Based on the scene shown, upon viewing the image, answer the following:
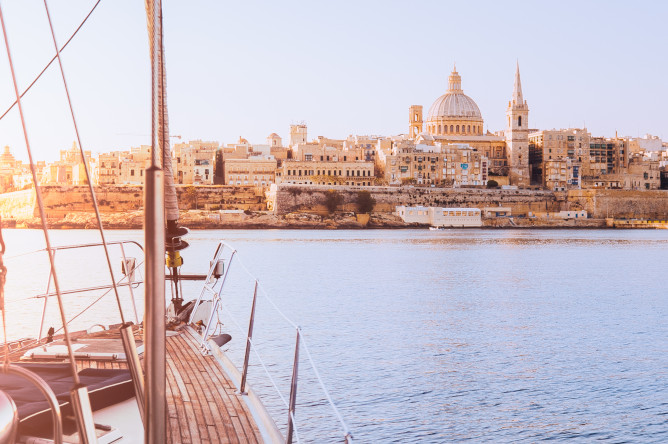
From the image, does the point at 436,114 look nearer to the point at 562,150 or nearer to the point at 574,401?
the point at 562,150

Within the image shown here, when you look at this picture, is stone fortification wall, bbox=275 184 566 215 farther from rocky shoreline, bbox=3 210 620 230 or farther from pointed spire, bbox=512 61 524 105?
pointed spire, bbox=512 61 524 105

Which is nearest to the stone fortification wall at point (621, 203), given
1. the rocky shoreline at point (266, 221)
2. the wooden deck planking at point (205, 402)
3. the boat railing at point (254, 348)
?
the rocky shoreline at point (266, 221)

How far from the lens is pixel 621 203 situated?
237ft

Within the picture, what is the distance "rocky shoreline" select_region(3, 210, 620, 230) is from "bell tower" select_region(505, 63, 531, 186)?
5.72 meters

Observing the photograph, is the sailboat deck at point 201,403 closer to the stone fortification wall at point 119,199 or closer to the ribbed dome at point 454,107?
the stone fortification wall at point 119,199

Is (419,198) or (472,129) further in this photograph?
(472,129)

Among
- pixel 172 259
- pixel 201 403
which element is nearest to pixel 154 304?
pixel 201 403

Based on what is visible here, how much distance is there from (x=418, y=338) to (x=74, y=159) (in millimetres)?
64005

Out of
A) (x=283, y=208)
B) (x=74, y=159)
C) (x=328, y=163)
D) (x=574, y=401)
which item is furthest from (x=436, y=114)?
(x=574, y=401)

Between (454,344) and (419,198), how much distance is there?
5558 cm

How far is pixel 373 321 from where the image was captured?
16.6 m

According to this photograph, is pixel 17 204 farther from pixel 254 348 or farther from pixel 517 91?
pixel 254 348

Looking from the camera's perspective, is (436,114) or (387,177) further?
(436,114)

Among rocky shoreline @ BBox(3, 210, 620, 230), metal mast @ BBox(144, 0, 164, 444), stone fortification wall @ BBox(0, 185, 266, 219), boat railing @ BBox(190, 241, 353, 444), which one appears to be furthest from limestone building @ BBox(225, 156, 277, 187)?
metal mast @ BBox(144, 0, 164, 444)
